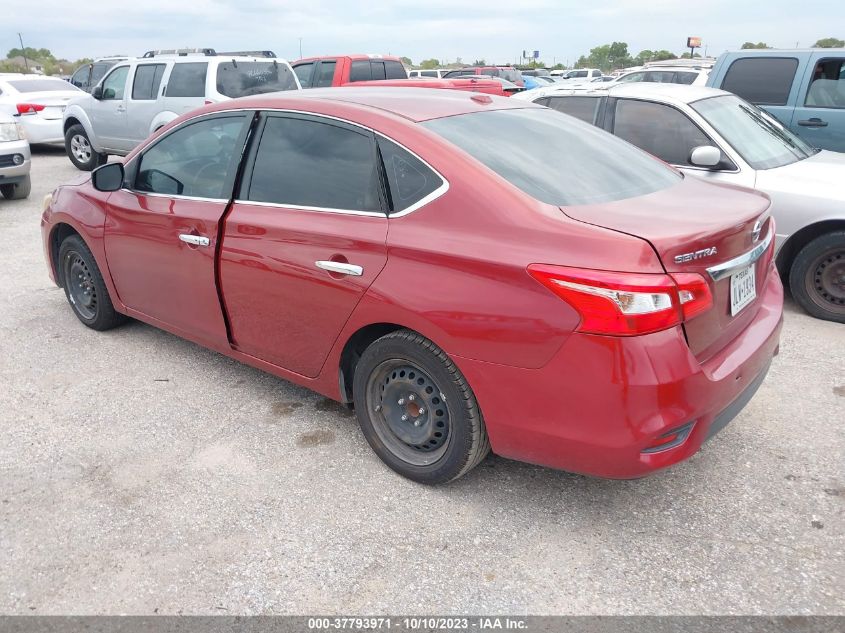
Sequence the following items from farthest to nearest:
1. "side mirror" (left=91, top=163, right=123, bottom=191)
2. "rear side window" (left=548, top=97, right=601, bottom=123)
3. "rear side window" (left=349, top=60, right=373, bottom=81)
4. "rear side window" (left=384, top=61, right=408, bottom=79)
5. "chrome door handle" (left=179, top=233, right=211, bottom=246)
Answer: "rear side window" (left=384, top=61, right=408, bottom=79) → "rear side window" (left=349, top=60, right=373, bottom=81) → "rear side window" (left=548, top=97, right=601, bottom=123) → "side mirror" (left=91, top=163, right=123, bottom=191) → "chrome door handle" (left=179, top=233, right=211, bottom=246)

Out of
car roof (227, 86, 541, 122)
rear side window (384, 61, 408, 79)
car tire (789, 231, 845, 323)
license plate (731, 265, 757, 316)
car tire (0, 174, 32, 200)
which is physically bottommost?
car tire (0, 174, 32, 200)

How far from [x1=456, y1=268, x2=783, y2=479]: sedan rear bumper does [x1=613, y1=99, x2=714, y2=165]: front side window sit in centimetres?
305

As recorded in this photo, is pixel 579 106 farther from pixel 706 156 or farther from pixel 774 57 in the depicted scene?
pixel 774 57

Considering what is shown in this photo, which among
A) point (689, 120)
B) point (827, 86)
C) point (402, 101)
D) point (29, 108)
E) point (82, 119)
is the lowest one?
point (82, 119)

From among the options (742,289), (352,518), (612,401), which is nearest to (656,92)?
(742,289)

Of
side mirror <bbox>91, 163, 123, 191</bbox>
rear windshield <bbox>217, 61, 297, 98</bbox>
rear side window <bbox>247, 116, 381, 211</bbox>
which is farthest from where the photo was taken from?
rear windshield <bbox>217, 61, 297, 98</bbox>

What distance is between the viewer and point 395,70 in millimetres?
13727

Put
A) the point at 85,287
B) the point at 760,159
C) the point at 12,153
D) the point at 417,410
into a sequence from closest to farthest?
the point at 417,410
the point at 85,287
the point at 760,159
the point at 12,153

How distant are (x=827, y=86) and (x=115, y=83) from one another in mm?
10450

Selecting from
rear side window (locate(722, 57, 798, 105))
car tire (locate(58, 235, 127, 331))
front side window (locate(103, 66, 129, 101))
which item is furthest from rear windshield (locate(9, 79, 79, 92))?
rear side window (locate(722, 57, 798, 105))

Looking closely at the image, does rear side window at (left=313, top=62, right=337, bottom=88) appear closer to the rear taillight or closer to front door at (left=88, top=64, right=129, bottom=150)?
front door at (left=88, top=64, right=129, bottom=150)

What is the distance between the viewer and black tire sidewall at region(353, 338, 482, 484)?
2816 mm

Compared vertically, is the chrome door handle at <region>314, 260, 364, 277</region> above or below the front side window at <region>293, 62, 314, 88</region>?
below

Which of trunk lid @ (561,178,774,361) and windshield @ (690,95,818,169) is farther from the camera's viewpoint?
windshield @ (690,95,818,169)
